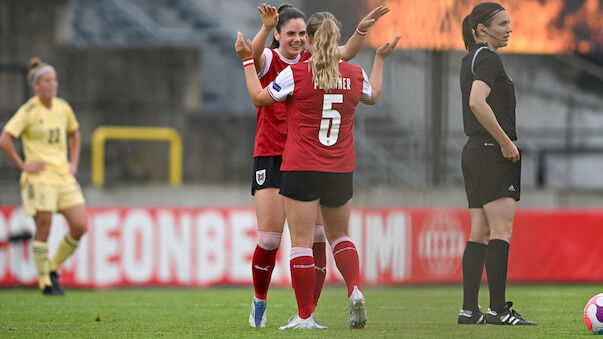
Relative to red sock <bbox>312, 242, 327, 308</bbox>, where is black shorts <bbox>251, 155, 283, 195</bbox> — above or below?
above

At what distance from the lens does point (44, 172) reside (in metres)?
10.4

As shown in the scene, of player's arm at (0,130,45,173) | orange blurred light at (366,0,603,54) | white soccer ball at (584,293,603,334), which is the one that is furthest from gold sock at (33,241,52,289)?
orange blurred light at (366,0,603,54)

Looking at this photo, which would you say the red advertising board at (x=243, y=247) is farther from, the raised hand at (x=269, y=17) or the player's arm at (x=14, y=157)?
the raised hand at (x=269, y=17)

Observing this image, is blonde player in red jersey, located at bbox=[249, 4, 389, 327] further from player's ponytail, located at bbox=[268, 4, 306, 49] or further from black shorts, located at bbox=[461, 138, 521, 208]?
black shorts, located at bbox=[461, 138, 521, 208]

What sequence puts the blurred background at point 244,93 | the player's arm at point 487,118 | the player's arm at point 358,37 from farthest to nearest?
the blurred background at point 244,93 < the player's arm at point 358,37 < the player's arm at point 487,118

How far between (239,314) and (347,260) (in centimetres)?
169

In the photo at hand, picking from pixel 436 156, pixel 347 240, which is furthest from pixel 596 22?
pixel 347 240

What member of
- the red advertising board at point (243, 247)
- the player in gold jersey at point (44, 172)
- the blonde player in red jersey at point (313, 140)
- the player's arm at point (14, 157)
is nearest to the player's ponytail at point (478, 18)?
the blonde player in red jersey at point (313, 140)

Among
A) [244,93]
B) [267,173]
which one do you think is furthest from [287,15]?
[244,93]

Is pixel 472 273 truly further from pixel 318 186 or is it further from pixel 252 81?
pixel 252 81

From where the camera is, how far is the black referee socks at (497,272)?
6969mm

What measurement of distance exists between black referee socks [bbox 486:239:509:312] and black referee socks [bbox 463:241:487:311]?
96mm

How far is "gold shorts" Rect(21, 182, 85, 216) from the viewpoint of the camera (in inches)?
409

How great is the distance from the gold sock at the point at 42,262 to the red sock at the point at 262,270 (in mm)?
4045
